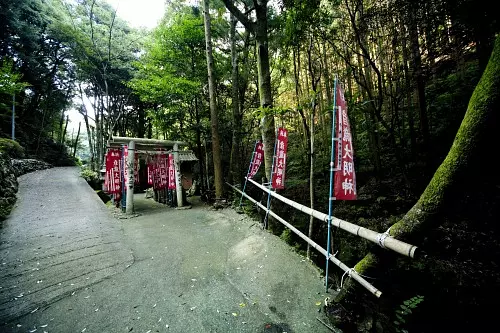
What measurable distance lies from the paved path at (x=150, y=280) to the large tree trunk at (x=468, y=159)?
1595 millimetres

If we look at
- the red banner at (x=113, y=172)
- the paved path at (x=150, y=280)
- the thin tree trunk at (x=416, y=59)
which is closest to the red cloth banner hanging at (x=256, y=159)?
the paved path at (x=150, y=280)

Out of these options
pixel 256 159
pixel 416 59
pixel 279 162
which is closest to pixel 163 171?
pixel 256 159

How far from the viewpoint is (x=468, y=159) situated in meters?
2.09

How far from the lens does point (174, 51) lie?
9781 mm

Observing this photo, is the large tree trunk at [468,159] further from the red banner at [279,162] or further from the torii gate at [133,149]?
the torii gate at [133,149]

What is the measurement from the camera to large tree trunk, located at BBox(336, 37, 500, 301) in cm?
202

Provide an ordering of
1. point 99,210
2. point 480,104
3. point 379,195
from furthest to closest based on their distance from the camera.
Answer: point 99,210
point 379,195
point 480,104

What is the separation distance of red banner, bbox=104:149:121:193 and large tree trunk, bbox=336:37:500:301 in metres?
8.86

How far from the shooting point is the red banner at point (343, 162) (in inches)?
116

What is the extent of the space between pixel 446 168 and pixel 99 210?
8.89m

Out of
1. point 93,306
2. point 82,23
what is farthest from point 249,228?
point 82,23

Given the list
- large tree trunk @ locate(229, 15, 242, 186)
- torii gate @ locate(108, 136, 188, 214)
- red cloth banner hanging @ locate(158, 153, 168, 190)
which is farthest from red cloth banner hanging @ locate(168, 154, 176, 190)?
large tree trunk @ locate(229, 15, 242, 186)

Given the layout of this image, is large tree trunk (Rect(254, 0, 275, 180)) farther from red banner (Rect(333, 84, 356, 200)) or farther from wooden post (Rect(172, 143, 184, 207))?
wooden post (Rect(172, 143, 184, 207))

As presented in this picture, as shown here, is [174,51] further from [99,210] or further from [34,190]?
[34,190]
